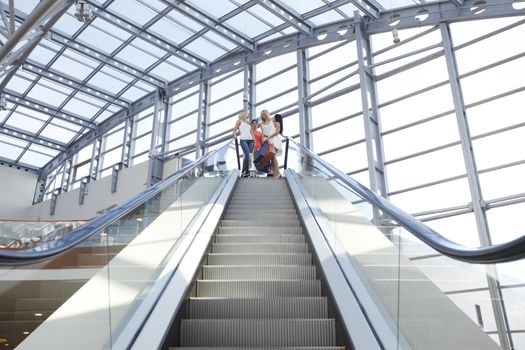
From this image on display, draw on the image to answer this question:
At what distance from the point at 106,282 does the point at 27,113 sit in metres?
22.5

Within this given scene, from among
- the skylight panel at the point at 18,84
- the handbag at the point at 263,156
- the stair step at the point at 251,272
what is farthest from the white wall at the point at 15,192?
the stair step at the point at 251,272

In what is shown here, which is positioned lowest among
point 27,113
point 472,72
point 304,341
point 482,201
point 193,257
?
point 304,341

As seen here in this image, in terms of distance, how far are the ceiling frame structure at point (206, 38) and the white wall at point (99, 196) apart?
329 centimetres

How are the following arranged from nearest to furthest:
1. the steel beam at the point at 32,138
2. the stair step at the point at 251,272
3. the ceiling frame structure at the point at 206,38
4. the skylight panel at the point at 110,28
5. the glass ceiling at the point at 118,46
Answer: the stair step at the point at 251,272
the ceiling frame structure at the point at 206,38
the glass ceiling at the point at 118,46
the skylight panel at the point at 110,28
the steel beam at the point at 32,138

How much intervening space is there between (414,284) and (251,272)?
7.82 feet

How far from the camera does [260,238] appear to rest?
221 inches

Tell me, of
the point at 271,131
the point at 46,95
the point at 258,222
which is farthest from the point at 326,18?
the point at 46,95

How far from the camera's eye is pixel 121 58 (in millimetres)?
19297

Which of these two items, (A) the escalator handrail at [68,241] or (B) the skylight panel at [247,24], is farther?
(B) the skylight panel at [247,24]

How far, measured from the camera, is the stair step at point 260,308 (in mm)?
3812

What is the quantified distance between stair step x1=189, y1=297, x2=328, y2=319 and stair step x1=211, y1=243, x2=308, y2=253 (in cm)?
134

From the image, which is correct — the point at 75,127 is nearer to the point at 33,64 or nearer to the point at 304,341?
the point at 33,64

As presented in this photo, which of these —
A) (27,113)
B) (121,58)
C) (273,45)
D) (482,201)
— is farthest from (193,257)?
(27,113)

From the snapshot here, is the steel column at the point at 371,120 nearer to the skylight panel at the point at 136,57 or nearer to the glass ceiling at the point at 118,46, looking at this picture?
the glass ceiling at the point at 118,46
